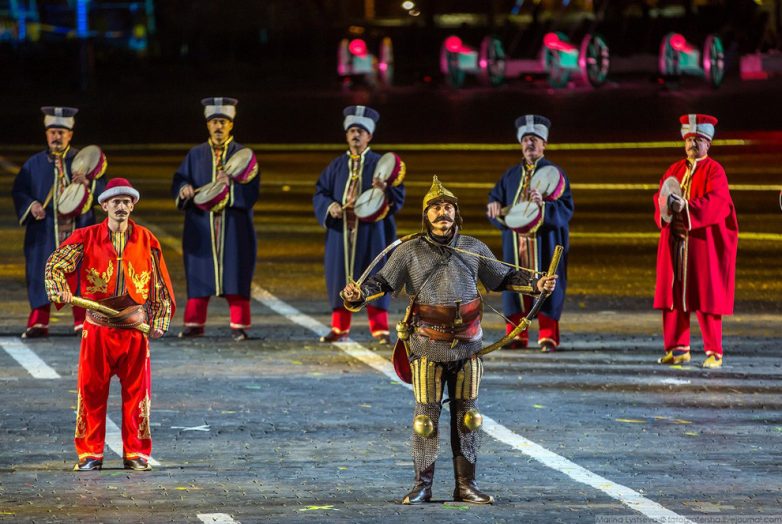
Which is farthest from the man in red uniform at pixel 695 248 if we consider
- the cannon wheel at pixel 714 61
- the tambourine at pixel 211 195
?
the cannon wheel at pixel 714 61

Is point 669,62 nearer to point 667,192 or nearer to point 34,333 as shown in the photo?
point 34,333

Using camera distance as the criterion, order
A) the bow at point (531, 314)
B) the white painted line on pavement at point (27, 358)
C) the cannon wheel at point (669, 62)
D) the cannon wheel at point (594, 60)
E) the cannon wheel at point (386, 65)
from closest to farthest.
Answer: the bow at point (531, 314) < the white painted line on pavement at point (27, 358) < the cannon wheel at point (669, 62) < the cannon wheel at point (594, 60) < the cannon wheel at point (386, 65)

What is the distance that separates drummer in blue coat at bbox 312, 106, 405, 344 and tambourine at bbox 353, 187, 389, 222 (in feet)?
0.06

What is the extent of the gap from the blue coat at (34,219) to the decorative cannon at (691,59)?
35.4m

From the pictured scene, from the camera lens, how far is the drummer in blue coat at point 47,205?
19.3 meters

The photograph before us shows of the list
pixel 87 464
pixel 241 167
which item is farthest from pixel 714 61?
pixel 87 464

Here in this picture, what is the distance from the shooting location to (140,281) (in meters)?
13.0

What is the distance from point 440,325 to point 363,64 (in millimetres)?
52615

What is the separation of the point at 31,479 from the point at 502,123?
122 feet

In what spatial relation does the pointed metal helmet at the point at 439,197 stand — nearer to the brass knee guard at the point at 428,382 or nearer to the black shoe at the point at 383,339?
the brass knee guard at the point at 428,382

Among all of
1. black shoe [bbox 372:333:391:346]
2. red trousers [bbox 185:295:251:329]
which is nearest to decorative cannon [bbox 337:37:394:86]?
red trousers [bbox 185:295:251:329]

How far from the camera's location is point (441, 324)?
39.0 ft

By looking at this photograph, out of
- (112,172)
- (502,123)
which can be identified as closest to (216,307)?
→ (112,172)

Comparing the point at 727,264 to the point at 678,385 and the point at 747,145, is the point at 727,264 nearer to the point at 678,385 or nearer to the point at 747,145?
the point at 678,385
